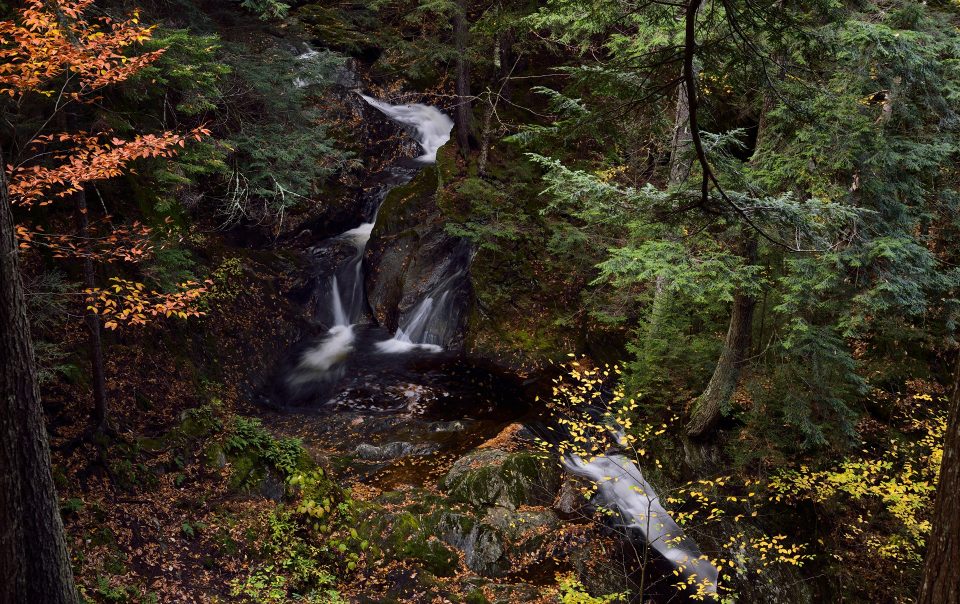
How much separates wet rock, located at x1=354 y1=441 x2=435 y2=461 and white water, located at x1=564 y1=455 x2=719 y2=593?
106 inches

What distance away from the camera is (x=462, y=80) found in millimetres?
15445

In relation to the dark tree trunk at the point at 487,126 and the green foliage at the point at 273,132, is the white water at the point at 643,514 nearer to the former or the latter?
the green foliage at the point at 273,132

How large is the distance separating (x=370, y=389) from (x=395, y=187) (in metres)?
6.67

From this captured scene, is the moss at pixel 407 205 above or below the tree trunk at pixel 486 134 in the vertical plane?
→ below

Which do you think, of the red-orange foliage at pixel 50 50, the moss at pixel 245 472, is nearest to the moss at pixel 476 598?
the moss at pixel 245 472

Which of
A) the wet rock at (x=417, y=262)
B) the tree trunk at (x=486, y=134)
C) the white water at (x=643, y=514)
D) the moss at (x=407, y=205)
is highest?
the tree trunk at (x=486, y=134)

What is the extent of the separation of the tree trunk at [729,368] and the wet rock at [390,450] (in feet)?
15.9

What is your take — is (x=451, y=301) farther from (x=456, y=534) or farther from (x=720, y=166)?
(x=720, y=166)

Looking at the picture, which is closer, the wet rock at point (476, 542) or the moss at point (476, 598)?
the moss at point (476, 598)

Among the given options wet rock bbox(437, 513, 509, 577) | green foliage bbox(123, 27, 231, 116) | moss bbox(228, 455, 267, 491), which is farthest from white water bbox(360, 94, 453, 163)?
wet rock bbox(437, 513, 509, 577)

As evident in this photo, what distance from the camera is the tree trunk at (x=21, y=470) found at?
12.7 ft

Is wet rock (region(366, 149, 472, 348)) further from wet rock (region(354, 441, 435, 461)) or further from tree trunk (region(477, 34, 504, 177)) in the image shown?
wet rock (region(354, 441, 435, 461))

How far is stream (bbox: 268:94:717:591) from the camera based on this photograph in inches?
368

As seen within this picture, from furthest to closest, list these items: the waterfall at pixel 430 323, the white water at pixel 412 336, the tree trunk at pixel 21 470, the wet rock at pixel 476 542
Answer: the waterfall at pixel 430 323, the white water at pixel 412 336, the wet rock at pixel 476 542, the tree trunk at pixel 21 470
